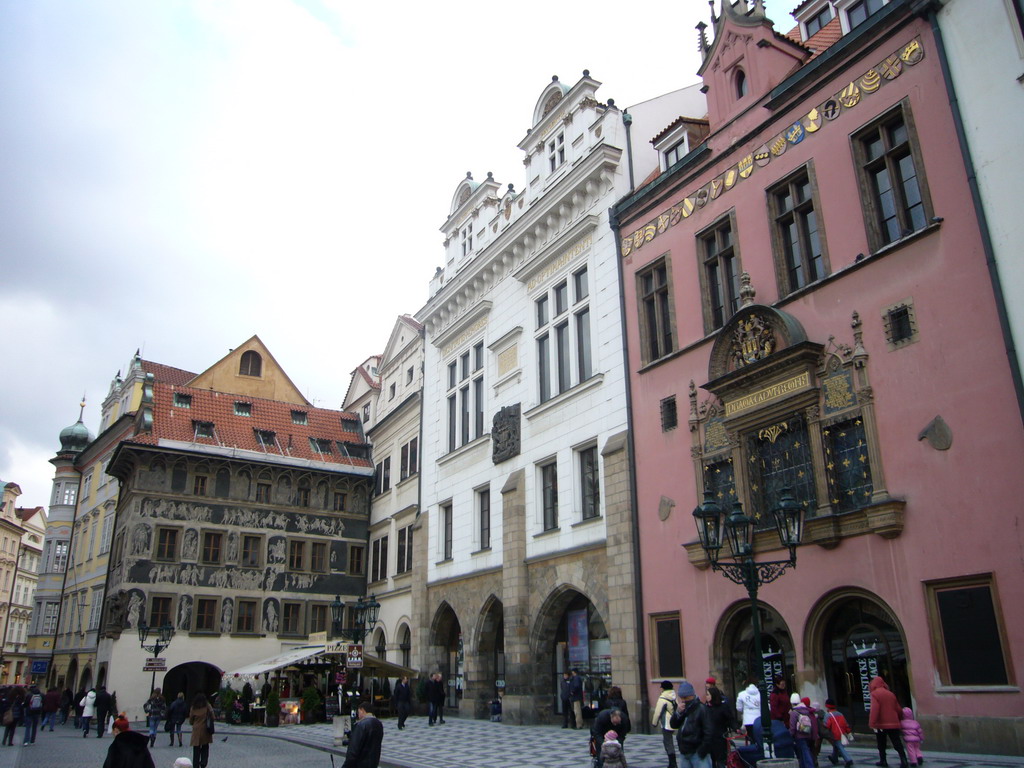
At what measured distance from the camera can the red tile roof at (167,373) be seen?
48.9 m

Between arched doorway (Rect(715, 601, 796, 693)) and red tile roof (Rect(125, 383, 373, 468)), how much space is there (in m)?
26.9

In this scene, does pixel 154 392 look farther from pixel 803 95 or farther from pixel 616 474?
pixel 803 95

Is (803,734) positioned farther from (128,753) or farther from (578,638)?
(578,638)

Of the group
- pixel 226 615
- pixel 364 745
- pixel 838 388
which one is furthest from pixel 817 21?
pixel 226 615

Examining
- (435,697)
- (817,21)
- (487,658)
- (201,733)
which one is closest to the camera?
(201,733)

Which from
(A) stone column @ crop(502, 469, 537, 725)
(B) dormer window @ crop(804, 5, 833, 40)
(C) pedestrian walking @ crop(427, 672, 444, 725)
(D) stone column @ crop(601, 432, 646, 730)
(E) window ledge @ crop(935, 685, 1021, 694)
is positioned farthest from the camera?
(C) pedestrian walking @ crop(427, 672, 444, 725)

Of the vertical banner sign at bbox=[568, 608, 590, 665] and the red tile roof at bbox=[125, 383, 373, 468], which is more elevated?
the red tile roof at bbox=[125, 383, 373, 468]

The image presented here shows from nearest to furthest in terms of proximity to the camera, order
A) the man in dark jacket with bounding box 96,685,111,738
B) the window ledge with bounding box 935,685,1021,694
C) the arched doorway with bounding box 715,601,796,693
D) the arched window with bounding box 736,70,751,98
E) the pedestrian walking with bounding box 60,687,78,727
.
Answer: the window ledge with bounding box 935,685,1021,694, the arched doorway with bounding box 715,601,796,693, the arched window with bounding box 736,70,751,98, the man in dark jacket with bounding box 96,685,111,738, the pedestrian walking with bounding box 60,687,78,727

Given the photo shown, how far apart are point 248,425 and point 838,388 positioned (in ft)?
103

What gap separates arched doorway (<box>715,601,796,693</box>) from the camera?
16484mm

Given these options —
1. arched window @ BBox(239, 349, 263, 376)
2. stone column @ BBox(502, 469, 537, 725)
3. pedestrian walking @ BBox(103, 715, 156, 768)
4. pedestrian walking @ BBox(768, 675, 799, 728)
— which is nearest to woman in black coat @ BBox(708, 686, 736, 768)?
pedestrian walking @ BBox(768, 675, 799, 728)

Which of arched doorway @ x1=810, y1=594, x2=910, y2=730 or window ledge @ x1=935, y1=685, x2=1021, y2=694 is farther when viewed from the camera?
arched doorway @ x1=810, y1=594, x2=910, y2=730

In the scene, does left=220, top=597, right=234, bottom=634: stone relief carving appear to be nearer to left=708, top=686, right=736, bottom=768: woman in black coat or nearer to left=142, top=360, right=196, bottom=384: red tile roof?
left=142, top=360, right=196, bottom=384: red tile roof

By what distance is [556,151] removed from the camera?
26.6m
